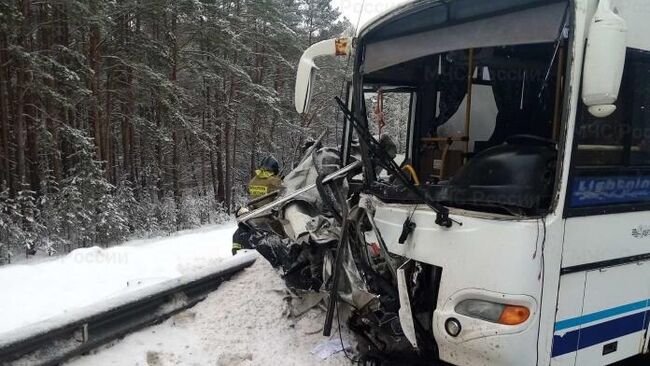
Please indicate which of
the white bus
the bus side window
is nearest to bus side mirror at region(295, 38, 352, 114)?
the white bus

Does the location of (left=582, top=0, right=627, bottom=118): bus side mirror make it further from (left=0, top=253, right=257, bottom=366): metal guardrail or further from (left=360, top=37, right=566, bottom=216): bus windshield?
(left=0, top=253, right=257, bottom=366): metal guardrail

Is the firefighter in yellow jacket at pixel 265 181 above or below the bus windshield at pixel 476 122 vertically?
below

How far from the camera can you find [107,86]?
60.4 ft

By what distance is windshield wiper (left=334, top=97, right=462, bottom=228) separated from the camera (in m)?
2.97

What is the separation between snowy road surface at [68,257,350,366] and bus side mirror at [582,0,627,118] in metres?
2.61

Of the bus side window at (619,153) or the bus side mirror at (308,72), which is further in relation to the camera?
the bus side mirror at (308,72)

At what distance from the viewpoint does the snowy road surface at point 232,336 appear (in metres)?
3.75

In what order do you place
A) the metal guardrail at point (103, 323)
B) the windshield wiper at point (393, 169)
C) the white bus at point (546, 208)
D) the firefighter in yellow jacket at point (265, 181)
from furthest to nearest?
1. the firefighter in yellow jacket at point (265, 181)
2. the metal guardrail at point (103, 323)
3. the windshield wiper at point (393, 169)
4. the white bus at point (546, 208)

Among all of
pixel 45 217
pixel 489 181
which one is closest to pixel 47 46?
pixel 45 217

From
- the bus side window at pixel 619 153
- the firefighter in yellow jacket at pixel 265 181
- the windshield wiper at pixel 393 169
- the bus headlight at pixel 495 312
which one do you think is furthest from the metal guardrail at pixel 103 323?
the bus side window at pixel 619 153

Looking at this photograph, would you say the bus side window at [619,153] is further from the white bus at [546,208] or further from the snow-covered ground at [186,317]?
the snow-covered ground at [186,317]

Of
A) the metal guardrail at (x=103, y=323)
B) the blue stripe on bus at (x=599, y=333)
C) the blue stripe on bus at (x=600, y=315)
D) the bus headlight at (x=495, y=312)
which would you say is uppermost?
the bus headlight at (x=495, y=312)

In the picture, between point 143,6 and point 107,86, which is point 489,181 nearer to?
point 143,6

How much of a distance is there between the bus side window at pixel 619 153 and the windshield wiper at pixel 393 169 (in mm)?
689
